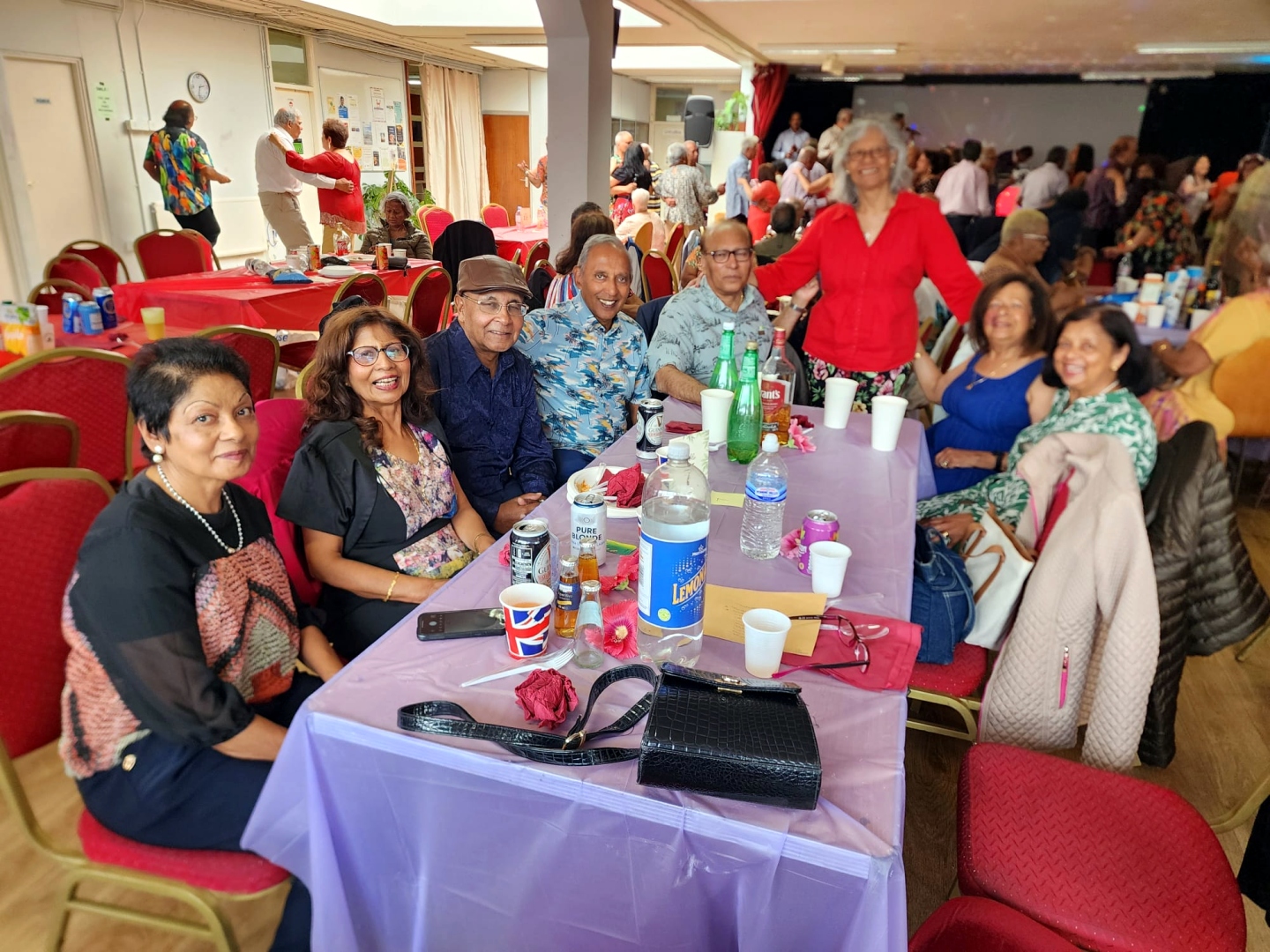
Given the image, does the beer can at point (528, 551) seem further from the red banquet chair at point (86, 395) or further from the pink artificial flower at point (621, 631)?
the red banquet chair at point (86, 395)

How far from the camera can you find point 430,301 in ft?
14.9

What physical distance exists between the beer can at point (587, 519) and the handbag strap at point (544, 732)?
0.37 meters

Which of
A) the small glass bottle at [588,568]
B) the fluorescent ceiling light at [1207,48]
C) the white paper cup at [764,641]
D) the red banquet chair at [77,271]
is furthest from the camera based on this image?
the fluorescent ceiling light at [1207,48]

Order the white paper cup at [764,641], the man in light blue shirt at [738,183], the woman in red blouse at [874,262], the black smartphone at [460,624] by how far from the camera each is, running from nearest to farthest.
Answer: the white paper cup at [764,641], the black smartphone at [460,624], the woman in red blouse at [874,262], the man in light blue shirt at [738,183]

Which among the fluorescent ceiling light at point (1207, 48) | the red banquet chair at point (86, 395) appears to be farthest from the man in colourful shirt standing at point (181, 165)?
the fluorescent ceiling light at point (1207, 48)

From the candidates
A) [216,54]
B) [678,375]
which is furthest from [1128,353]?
[216,54]

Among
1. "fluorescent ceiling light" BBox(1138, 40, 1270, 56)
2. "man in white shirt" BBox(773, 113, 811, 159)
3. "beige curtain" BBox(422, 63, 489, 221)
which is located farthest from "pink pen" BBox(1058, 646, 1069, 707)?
"beige curtain" BBox(422, 63, 489, 221)

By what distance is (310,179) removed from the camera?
6.40m

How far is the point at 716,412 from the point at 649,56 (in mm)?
11789

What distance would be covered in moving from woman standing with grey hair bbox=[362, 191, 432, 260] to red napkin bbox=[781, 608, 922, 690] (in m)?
5.24

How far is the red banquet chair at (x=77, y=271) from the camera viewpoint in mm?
4281

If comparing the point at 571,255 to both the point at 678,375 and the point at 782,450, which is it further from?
the point at 782,450

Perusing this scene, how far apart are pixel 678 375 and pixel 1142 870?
180 centimetres

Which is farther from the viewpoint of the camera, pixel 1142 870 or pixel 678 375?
pixel 678 375
